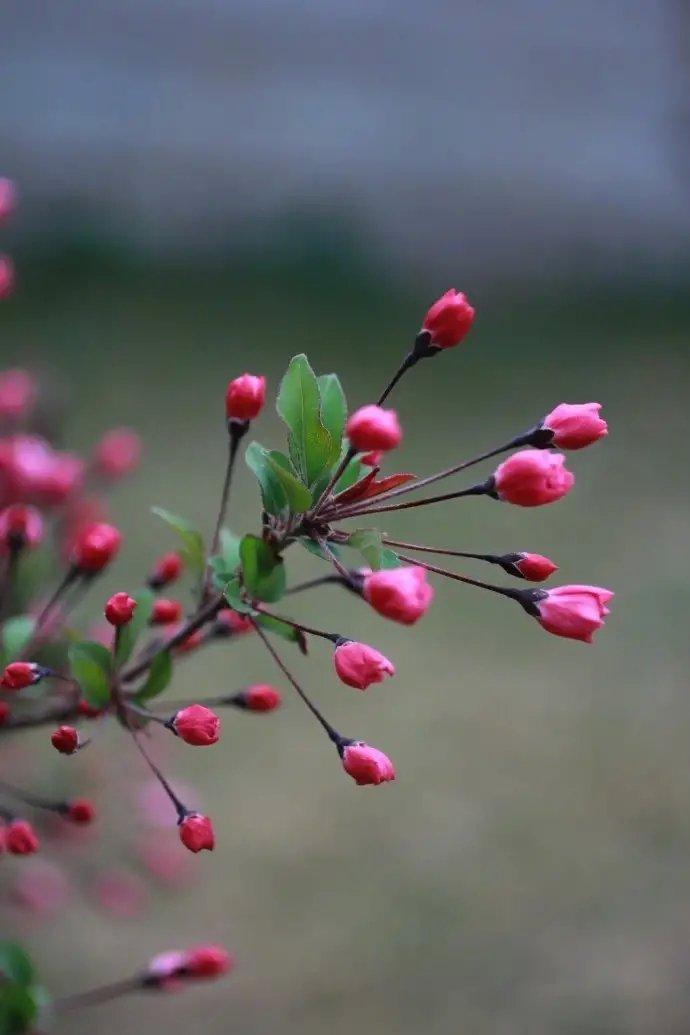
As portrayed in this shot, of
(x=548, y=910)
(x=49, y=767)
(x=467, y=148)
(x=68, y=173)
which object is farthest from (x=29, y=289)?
(x=548, y=910)

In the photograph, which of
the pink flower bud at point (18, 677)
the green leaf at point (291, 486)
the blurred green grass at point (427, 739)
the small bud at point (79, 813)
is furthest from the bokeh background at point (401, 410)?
the green leaf at point (291, 486)

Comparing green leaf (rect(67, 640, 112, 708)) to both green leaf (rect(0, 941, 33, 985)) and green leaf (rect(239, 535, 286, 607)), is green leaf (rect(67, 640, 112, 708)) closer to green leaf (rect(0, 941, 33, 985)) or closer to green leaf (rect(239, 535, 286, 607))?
green leaf (rect(239, 535, 286, 607))

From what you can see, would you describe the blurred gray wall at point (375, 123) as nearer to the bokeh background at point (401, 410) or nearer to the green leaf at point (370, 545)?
the bokeh background at point (401, 410)

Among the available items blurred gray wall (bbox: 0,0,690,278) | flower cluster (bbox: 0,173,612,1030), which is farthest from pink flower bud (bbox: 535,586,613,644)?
blurred gray wall (bbox: 0,0,690,278)

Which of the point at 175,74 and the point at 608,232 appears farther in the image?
the point at 608,232

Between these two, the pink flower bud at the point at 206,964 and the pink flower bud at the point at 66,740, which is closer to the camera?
the pink flower bud at the point at 66,740

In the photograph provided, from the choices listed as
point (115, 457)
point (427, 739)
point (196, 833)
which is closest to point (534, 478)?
point (196, 833)

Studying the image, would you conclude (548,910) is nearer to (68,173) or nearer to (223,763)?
(223,763)
